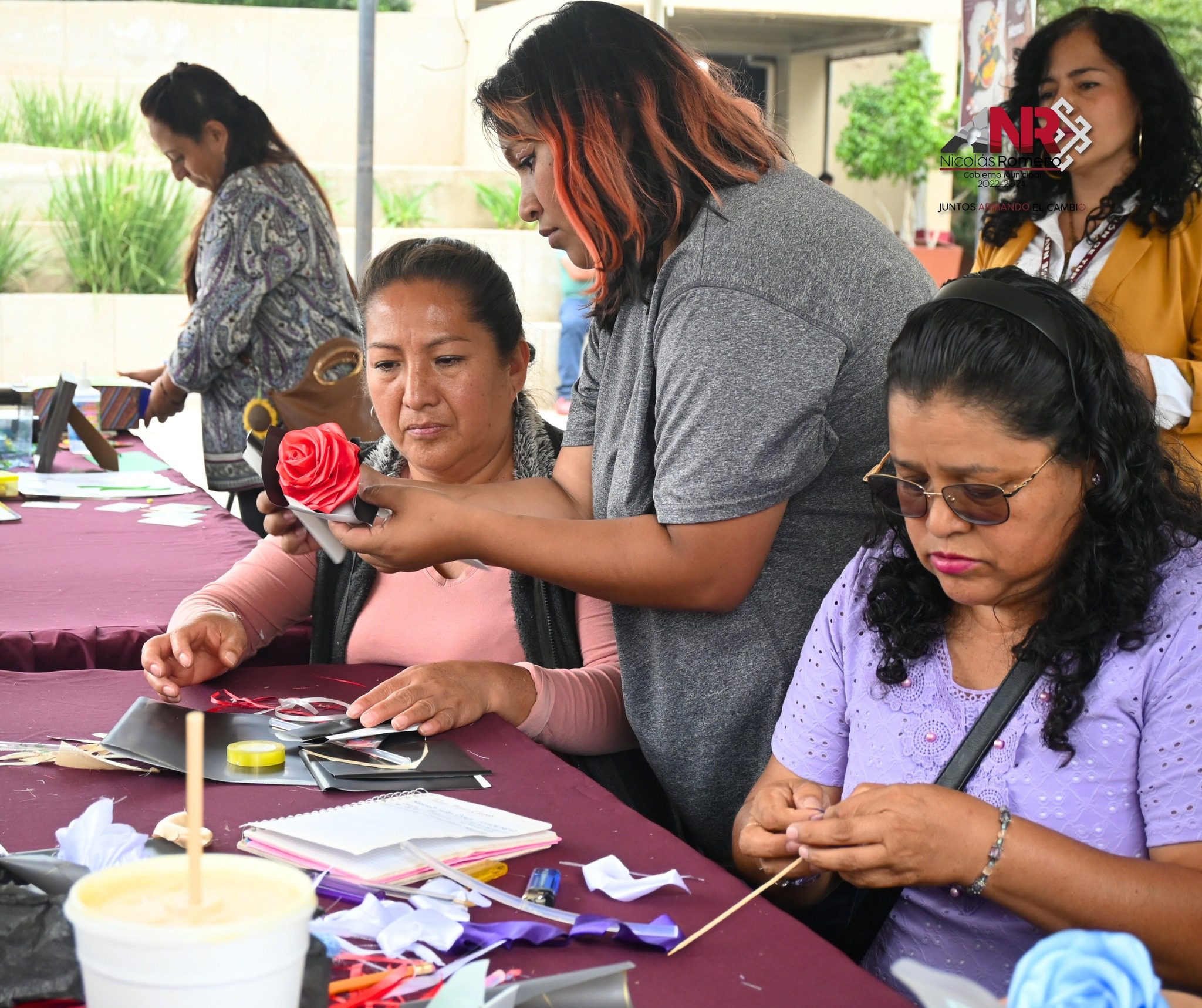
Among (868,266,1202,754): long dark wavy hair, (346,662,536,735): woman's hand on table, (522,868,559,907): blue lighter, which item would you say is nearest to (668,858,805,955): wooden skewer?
(522,868,559,907): blue lighter

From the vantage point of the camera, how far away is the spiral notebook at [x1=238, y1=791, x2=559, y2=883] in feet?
4.35

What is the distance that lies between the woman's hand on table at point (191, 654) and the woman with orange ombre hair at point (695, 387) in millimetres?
423

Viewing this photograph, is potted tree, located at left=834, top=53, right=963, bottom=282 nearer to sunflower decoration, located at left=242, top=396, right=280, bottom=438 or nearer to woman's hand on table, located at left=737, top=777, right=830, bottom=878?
sunflower decoration, located at left=242, top=396, right=280, bottom=438

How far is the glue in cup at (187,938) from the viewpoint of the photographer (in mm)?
708

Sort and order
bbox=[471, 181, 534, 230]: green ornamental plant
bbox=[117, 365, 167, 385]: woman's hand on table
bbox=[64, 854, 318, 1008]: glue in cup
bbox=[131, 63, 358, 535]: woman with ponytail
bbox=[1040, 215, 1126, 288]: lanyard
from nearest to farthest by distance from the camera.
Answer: bbox=[64, 854, 318, 1008]: glue in cup, bbox=[1040, 215, 1126, 288]: lanyard, bbox=[131, 63, 358, 535]: woman with ponytail, bbox=[117, 365, 167, 385]: woman's hand on table, bbox=[471, 181, 534, 230]: green ornamental plant

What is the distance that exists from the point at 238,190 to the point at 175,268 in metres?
7.50

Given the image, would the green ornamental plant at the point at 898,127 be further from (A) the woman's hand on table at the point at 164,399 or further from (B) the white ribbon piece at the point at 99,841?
(B) the white ribbon piece at the point at 99,841

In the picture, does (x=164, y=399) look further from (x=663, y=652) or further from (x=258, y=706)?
(x=663, y=652)

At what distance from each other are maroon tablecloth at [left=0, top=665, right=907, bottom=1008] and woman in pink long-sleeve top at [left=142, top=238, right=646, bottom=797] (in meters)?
0.11

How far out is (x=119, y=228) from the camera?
11.2m

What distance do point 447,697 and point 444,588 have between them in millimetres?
458

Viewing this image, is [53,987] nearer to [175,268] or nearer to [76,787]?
[76,787]

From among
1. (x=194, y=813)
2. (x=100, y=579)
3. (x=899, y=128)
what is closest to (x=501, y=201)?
(x=899, y=128)

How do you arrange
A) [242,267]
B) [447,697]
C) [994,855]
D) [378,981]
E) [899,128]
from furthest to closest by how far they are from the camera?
[899,128] < [242,267] < [447,697] < [994,855] < [378,981]
